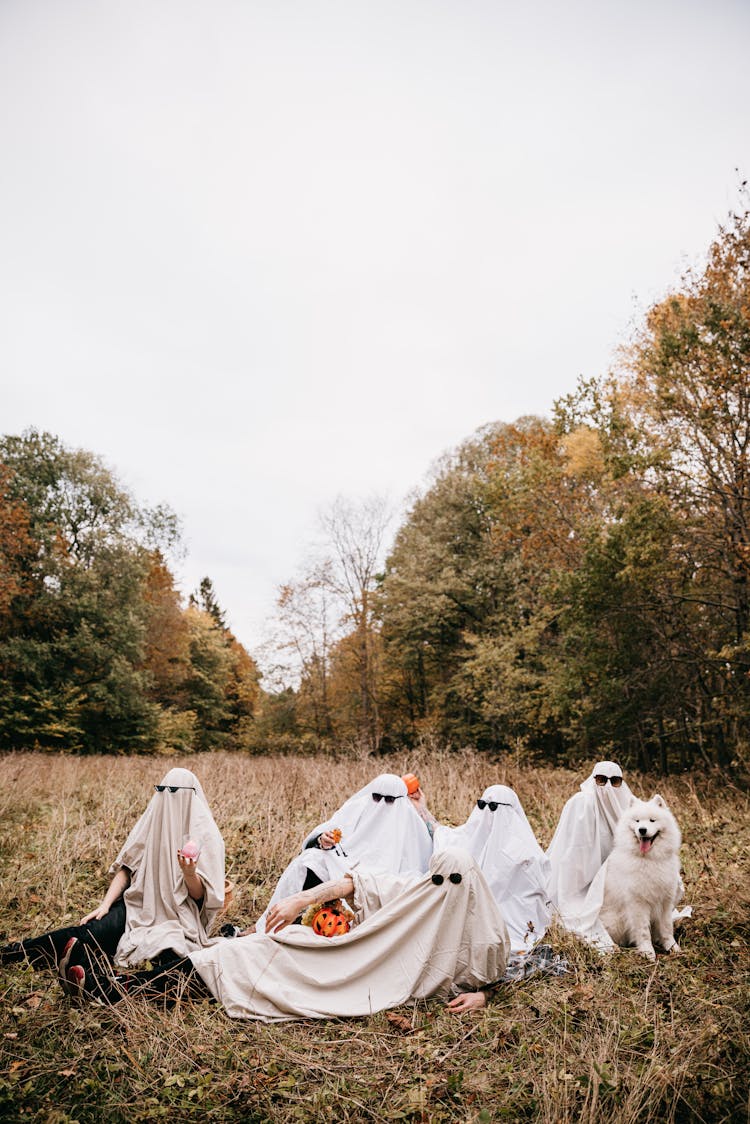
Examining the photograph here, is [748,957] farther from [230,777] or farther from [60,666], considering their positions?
[60,666]

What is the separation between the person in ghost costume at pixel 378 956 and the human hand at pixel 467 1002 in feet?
0.34

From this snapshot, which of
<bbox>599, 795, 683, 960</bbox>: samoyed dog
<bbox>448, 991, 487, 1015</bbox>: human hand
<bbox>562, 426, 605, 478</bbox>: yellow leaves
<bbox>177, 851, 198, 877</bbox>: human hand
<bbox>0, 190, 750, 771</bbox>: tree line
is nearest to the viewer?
<bbox>448, 991, 487, 1015</bbox>: human hand

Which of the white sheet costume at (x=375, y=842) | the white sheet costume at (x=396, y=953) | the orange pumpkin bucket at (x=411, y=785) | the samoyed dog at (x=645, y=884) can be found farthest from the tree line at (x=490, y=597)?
the white sheet costume at (x=396, y=953)

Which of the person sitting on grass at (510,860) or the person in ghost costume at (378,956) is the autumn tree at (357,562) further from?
the person in ghost costume at (378,956)

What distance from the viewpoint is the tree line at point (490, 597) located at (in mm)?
13516

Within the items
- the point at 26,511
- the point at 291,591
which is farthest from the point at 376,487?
the point at 26,511

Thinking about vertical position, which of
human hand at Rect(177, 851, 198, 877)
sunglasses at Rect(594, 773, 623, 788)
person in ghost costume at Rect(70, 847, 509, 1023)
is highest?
sunglasses at Rect(594, 773, 623, 788)

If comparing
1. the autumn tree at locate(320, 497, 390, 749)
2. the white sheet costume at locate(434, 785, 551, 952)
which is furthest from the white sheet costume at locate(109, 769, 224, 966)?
the autumn tree at locate(320, 497, 390, 749)

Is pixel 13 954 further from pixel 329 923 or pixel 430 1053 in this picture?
pixel 430 1053

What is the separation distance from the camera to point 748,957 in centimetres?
500

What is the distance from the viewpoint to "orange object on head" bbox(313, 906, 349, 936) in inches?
173

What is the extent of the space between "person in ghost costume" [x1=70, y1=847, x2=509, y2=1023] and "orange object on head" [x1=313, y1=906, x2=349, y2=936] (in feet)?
0.24

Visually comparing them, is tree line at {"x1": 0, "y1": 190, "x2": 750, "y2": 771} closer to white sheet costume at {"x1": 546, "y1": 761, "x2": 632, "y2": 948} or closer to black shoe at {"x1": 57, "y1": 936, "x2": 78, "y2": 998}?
white sheet costume at {"x1": 546, "y1": 761, "x2": 632, "y2": 948}

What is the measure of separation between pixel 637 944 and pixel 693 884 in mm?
2013
